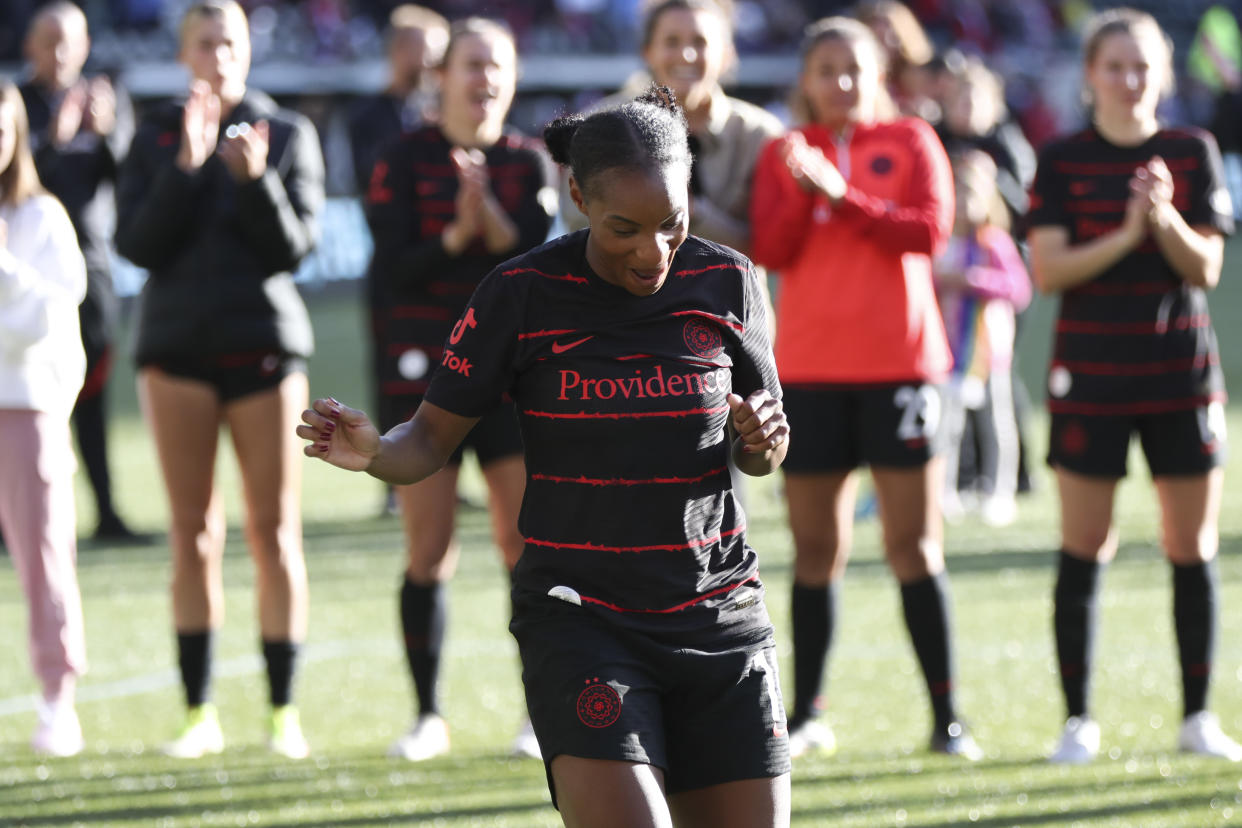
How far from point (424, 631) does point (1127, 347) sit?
2.39 metres

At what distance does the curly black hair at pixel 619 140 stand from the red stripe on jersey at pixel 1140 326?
2.44 m

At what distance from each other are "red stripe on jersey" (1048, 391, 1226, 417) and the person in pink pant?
327 cm

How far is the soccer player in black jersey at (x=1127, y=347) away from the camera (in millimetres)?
5367

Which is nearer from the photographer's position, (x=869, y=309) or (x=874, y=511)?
(x=869, y=309)

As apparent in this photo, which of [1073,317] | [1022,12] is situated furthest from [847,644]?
[1022,12]

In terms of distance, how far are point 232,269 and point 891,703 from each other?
2793mm

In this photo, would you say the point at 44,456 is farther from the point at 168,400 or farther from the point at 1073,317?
the point at 1073,317

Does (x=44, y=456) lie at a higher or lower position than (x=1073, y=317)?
lower

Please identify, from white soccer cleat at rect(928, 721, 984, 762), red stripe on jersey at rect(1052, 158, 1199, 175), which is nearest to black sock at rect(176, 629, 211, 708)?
white soccer cleat at rect(928, 721, 984, 762)

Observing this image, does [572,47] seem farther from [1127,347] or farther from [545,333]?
[545,333]

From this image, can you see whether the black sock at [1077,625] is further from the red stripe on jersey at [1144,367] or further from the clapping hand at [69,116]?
the clapping hand at [69,116]

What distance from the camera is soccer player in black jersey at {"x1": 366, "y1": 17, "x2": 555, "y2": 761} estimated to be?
5.61 m

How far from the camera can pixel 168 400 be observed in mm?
5672

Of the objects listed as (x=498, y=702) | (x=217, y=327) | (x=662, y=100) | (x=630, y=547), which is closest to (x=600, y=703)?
(x=630, y=547)
